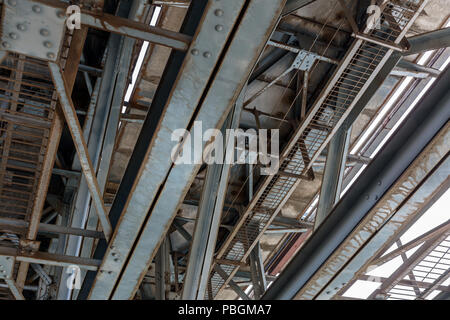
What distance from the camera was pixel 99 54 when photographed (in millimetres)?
9719

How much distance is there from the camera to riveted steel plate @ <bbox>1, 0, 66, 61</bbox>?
380cm

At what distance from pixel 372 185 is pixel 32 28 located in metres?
3.99

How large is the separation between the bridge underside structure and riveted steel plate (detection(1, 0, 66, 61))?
11 mm

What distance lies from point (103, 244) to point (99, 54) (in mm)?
4938

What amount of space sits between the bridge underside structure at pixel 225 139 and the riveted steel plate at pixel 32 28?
11mm

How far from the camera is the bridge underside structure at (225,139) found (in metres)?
4.31

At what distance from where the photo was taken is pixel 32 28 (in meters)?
3.90

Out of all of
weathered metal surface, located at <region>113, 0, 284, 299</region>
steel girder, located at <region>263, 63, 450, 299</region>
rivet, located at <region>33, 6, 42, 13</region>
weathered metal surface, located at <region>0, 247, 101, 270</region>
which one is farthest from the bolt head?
steel girder, located at <region>263, 63, 450, 299</region>

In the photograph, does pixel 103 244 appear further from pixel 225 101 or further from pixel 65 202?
pixel 65 202
